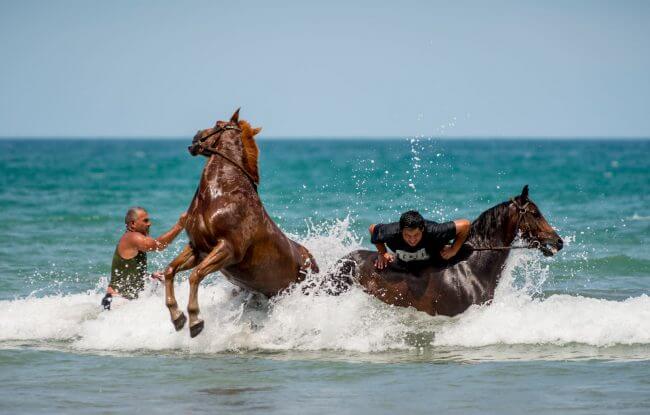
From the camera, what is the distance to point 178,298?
→ 35.1 ft

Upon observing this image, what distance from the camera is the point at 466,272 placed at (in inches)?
400

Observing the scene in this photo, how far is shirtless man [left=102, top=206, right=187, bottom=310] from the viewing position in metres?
10.2

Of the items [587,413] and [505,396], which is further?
[505,396]

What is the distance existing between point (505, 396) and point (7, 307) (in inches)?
238

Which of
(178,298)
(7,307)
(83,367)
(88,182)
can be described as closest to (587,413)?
(83,367)

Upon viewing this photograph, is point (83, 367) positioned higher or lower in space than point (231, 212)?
lower

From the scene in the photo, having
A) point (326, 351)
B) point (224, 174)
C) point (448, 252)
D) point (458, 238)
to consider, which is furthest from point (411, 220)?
point (224, 174)

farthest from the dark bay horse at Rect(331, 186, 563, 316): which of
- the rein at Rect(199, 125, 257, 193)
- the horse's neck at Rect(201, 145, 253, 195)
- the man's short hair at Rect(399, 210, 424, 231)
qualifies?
the horse's neck at Rect(201, 145, 253, 195)

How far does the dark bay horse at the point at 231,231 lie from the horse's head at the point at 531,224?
2.23m

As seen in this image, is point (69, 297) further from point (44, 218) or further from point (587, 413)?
point (44, 218)

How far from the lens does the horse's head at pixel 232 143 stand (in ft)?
30.9

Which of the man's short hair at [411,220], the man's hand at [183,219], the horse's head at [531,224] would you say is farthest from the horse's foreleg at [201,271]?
the horse's head at [531,224]

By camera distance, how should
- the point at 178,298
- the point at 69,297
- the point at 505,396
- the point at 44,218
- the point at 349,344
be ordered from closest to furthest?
the point at 505,396, the point at 349,344, the point at 178,298, the point at 69,297, the point at 44,218

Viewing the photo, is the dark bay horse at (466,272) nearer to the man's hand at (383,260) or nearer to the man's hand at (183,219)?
the man's hand at (383,260)
